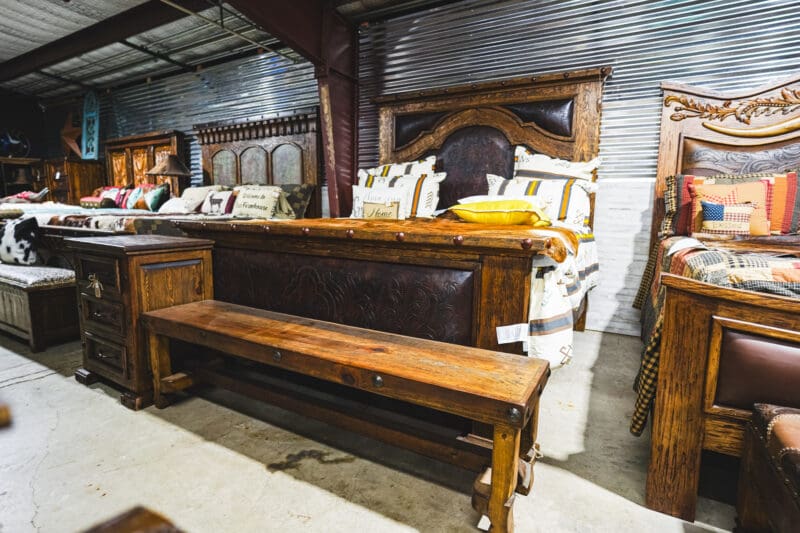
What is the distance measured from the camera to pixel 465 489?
4.86ft

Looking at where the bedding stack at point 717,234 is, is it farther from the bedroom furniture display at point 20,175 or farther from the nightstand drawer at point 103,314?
the bedroom furniture display at point 20,175

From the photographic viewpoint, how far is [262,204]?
14.4ft

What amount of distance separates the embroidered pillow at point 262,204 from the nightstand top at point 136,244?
2.04m

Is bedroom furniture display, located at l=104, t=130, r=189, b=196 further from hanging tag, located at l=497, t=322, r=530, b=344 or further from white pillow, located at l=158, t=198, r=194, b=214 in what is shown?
hanging tag, located at l=497, t=322, r=530, b=344

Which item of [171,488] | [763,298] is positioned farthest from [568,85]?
[171,488]

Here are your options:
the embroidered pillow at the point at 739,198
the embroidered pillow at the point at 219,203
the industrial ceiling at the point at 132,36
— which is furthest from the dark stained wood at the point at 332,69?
the embroidered pillow at the point at 739,198

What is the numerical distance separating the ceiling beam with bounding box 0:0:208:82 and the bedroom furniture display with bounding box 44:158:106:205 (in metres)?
1.47

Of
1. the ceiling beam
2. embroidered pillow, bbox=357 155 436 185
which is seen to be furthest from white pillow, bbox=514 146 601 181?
the ceiling beam

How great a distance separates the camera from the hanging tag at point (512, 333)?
4.77 feet

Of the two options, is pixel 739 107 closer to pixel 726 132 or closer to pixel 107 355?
pixel 726 132

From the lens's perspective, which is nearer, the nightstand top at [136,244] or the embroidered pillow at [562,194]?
the nightstand top at [136,244]

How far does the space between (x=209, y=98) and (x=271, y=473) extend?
574 centimetres

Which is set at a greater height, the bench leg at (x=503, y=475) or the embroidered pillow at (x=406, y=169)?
the embroidered pillow at (x=406, y=169)

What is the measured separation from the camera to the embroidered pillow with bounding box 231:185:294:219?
4.37 meters
